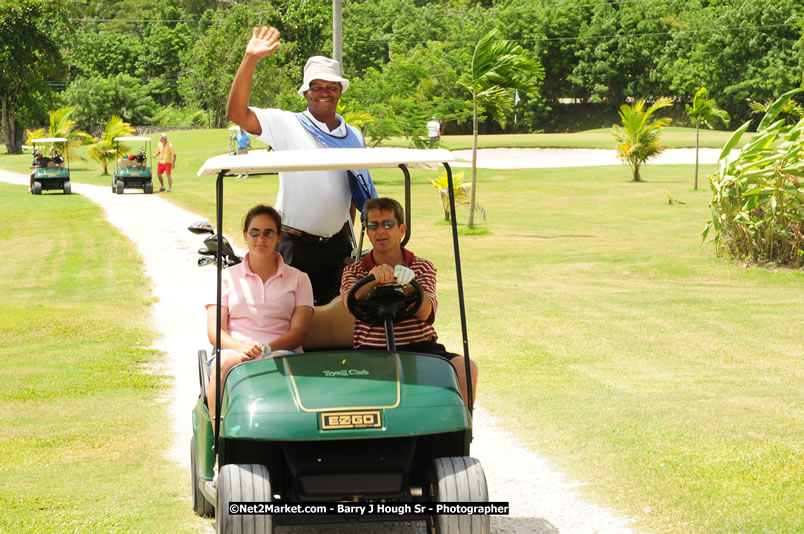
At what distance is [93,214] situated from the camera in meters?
25.8

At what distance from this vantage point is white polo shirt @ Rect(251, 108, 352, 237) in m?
5.69

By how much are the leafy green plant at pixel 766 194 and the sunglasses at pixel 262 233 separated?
1077 cm

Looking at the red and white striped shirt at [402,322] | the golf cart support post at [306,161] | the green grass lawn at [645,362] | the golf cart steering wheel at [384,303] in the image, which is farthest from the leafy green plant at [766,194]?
the golf cart support post at [306,161]

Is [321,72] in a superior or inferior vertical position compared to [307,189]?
superior

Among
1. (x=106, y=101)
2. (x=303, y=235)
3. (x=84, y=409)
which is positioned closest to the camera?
(x=303, y=235)

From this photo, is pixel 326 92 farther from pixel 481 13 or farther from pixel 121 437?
pixel 481 13

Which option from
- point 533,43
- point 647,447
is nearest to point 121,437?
point 647,447

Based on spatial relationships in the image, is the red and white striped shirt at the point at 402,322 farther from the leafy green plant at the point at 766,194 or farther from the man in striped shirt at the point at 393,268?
the leafy green plant at the point at 766,194

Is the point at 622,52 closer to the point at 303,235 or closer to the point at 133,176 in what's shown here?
the point at 133,176

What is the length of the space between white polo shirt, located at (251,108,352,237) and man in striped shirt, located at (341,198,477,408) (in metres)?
0.77

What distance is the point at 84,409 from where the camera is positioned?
7.80 m

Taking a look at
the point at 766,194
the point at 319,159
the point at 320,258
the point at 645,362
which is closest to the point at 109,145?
the point at 766,194

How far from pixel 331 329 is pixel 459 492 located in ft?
Result: 4.89

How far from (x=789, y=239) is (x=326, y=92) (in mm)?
10879
